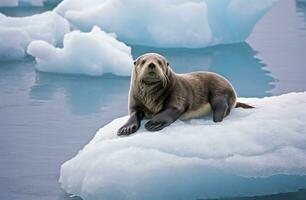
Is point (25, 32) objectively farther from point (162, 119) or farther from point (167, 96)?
point (162, 119)

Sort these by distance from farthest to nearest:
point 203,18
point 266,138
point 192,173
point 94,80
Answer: point 203,18, point 94,80, point 266,138, point 192,173

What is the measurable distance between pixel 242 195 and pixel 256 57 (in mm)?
6867

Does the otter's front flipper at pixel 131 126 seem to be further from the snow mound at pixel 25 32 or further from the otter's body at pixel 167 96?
the snow mound at pixel 25 32

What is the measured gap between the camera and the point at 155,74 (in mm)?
5008

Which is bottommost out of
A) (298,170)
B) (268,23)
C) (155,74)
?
(268,23)

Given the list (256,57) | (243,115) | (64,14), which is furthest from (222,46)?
(243,115)

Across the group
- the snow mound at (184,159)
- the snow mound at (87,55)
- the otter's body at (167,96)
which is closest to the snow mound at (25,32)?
the snow mound at (87,55)

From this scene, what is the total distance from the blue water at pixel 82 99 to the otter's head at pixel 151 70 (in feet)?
2.70

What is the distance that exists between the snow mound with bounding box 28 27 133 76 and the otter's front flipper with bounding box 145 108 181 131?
4.75 meters

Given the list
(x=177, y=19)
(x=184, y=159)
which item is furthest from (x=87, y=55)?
(x=184, y=159)

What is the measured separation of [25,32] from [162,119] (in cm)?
694

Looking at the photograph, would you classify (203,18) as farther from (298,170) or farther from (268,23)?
(298,170)

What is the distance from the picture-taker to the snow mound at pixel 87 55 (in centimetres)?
993

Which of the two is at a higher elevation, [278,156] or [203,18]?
[278,156]
